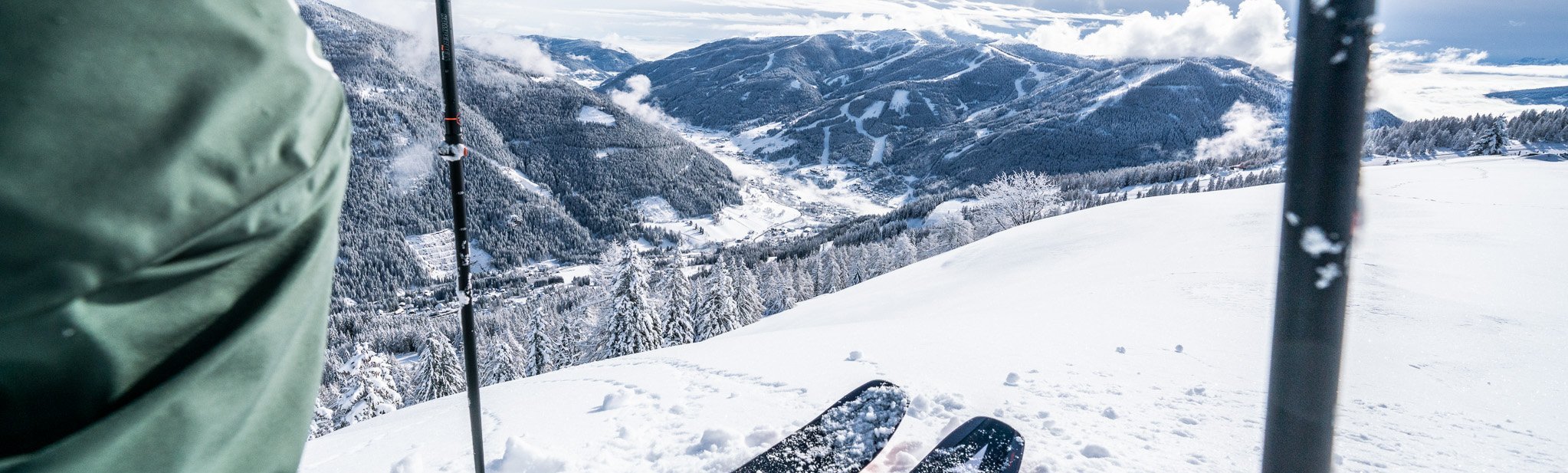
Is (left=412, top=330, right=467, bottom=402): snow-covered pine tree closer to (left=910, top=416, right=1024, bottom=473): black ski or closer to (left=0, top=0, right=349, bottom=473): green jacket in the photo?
(left=910, top=416, right=1024, bottom=473): black ski

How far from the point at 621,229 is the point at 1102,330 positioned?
471ft

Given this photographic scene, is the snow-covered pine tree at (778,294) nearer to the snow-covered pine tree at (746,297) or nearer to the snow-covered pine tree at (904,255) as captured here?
the snow-covered pine tree at (746,297)

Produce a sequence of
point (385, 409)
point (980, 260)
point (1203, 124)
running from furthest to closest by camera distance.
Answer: point (1203, 124), point (385, 409), point (980, 260)

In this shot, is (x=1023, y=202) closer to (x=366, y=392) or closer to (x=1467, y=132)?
(x=366, y=392)

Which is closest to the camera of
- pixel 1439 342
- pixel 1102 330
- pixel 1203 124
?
pixel 1439 342

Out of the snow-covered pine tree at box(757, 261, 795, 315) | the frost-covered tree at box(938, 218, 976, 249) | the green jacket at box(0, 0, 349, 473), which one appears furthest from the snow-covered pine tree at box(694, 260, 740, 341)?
the green jacket at box(0, 0, 349, 473)

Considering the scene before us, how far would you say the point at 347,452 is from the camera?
Answer: 5.42 meters

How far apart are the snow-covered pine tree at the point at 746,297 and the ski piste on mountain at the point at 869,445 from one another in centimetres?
2838

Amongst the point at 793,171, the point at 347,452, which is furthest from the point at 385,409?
the point at 793,171

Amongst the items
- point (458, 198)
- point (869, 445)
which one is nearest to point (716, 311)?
point (869, 445)

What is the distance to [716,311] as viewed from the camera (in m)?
28.8

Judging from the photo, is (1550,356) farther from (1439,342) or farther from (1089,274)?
(1089,274)

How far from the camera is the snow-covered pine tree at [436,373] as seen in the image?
26.6m

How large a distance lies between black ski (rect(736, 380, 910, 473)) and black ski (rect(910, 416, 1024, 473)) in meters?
0.36
